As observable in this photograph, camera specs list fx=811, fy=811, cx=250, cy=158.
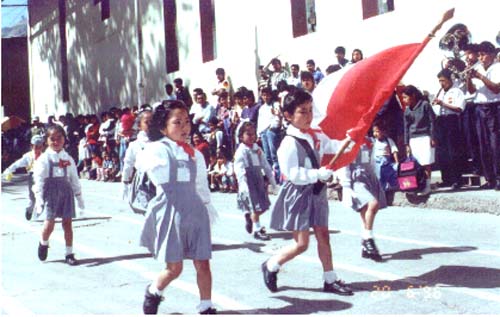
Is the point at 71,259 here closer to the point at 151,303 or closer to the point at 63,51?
the point at 151,303

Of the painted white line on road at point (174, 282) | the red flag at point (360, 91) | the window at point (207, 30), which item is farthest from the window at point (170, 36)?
the red flag at point (360, 91)

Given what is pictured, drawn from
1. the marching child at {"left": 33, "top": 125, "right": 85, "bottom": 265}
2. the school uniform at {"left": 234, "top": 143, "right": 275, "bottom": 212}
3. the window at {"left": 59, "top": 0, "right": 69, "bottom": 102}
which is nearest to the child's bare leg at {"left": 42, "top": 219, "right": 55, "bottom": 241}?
the marching child at {"left": 33, "top": 125, "right": 85, "bottom": 265}

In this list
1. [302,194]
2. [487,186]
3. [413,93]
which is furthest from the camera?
[413,93]

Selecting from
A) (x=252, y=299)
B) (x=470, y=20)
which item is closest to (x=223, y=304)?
(x=252, y=299)

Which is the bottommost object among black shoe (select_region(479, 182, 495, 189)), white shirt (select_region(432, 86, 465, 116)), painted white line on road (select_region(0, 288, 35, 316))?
painted white line on road (select_region(0, 288, 35, 316))

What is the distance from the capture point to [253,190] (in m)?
8.99

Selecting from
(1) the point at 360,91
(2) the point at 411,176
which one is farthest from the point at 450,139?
(1) the point at 360,91

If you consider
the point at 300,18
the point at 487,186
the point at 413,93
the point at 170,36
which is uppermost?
the point at 170,36

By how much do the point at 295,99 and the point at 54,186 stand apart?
3363 mm

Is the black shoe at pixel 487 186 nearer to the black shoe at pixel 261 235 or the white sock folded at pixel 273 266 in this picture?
the black shoe at pixel 261 235

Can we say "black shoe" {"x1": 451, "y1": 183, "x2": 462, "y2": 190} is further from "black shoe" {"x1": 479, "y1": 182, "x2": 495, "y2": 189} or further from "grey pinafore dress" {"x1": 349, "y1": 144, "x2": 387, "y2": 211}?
"grey pinafore dress" {"x1": 349, "y1": 144, "x2": 387, "y2": 211}

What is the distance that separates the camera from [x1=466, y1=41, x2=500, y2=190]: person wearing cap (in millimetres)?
9961

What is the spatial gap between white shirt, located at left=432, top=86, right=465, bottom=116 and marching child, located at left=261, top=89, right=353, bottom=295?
506 centimetres

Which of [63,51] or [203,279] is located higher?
[63,51]
